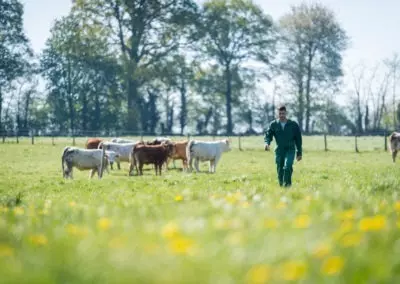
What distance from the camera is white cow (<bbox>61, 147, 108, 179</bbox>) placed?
1997 centimetres

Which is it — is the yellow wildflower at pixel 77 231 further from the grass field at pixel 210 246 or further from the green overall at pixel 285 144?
the green overall at pixel 285 144

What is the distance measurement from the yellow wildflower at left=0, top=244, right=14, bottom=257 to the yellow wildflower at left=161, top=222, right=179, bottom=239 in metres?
1.18

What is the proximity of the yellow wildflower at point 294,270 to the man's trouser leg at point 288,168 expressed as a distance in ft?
28.3

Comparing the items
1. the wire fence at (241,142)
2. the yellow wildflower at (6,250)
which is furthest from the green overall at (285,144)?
the wire fence at (241,142)

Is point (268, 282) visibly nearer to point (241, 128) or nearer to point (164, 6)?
point (164, 6)

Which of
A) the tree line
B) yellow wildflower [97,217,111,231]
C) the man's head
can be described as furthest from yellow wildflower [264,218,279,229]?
the tree line

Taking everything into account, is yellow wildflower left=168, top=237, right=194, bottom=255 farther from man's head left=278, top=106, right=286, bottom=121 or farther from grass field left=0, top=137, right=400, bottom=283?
man's head left=278, top=106, right=286, bottom=121

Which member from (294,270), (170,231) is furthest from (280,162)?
(294,270)

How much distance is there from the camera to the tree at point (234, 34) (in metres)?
53.9

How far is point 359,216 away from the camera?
546 centimetres

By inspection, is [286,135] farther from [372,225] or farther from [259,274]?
[259,274]

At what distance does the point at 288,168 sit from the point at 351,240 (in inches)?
320

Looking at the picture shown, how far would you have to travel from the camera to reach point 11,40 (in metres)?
50.4

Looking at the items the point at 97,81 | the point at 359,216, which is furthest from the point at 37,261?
the point at 97,81
